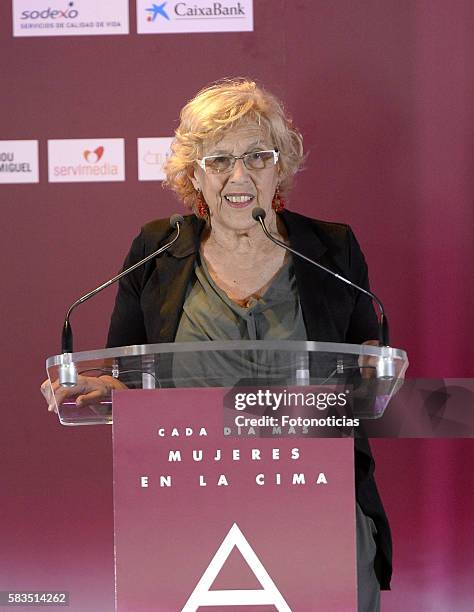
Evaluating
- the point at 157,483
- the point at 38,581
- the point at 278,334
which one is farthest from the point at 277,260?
the point at 38,581

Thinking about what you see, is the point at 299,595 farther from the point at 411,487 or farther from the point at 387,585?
the point at 411,487

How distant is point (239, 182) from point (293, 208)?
1363 mm

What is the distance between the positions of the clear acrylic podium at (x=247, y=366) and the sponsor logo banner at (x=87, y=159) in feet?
6.95

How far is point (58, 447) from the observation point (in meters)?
3.72

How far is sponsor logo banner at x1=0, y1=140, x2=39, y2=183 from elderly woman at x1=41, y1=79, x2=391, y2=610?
133 centimetres

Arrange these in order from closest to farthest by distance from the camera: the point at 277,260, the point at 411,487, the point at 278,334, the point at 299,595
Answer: the point at 299,595 → the point at 278,334 → the point at 277,260 → the point at 411,487

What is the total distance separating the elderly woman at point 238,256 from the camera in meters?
2.22

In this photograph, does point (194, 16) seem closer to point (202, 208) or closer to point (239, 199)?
point (202, 208)

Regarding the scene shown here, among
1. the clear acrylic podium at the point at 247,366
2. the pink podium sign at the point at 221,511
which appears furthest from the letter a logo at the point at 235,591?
the clear acrylic podium at the point at 247,366

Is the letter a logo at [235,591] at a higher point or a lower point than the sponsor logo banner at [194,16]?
lower

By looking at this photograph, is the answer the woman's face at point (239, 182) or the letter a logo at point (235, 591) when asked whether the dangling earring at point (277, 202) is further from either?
the letter a logo at point (235, 591)

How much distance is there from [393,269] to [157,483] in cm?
225

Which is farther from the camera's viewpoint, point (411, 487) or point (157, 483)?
point (411, 487)

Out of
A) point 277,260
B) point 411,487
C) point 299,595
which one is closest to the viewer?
point 299,595
